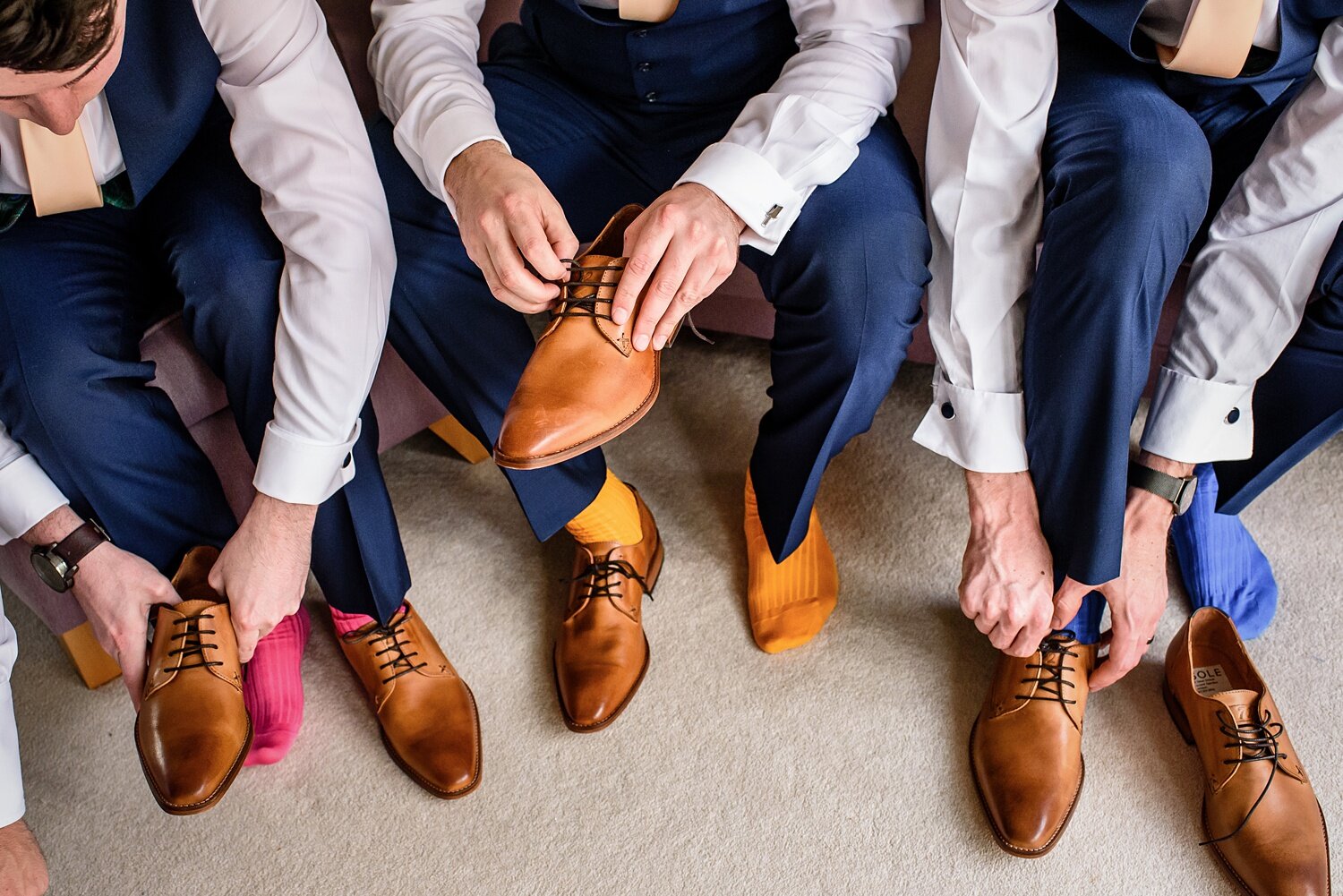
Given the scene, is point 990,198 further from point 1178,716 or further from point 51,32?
point 51,32

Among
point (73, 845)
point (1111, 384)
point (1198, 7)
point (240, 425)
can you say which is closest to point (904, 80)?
point (1198, 7)

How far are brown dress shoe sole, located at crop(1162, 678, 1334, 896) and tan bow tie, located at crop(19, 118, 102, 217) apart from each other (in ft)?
4.45

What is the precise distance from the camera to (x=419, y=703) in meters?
1.27

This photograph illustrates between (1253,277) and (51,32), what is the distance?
1.15m

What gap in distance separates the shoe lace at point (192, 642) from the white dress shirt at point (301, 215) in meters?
0.16

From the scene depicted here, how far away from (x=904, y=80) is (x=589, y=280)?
59 cm

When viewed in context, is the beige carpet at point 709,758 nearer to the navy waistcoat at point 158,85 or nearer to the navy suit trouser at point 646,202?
the navy suit trouser at point 646,202

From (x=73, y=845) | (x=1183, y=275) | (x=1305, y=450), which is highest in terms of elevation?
(x=1183, y=275)

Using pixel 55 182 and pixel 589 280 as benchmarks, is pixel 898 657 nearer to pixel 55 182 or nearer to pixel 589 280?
pixel 589 280

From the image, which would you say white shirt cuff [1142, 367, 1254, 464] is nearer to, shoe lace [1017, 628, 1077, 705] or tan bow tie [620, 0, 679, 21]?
shoe lace [1017, 628, 1077, 705]

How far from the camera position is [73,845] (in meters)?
1.22

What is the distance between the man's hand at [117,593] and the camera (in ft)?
3.67

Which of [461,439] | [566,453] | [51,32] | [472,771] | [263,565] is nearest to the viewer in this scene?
[51,32]

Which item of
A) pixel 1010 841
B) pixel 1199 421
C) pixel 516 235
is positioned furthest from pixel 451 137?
pixel 1010 841
